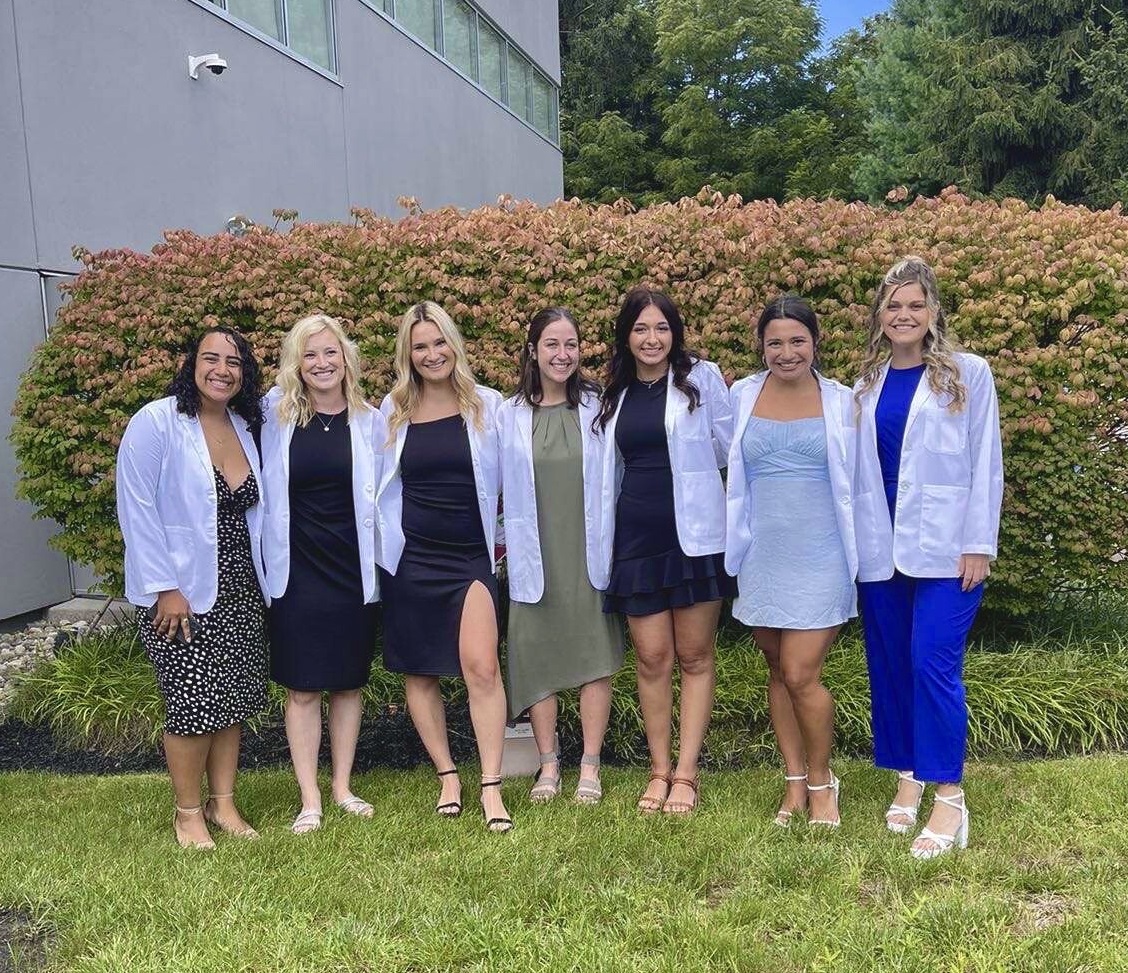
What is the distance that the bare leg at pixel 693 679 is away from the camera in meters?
4.12

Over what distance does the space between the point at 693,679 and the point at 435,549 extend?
1.20 meters

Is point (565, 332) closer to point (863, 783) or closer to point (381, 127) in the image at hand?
point (863, 783)

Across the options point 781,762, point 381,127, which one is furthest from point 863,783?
point 381,127

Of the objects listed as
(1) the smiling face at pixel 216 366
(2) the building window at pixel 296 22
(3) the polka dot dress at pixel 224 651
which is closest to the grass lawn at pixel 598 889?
(3) the polka dot dress at pixel 224 651

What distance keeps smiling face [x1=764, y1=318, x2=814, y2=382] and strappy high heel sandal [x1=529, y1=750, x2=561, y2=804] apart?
1.94 metres

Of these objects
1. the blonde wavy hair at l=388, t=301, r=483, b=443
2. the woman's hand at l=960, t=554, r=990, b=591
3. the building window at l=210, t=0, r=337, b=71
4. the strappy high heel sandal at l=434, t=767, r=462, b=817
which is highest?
the building window at l=210, t=0, r=337, b=71

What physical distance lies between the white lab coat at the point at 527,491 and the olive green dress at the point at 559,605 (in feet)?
0.13

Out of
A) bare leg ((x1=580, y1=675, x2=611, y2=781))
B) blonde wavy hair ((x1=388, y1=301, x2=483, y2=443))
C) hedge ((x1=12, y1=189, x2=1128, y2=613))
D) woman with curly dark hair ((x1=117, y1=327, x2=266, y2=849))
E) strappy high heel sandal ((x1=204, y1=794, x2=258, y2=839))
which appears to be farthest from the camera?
hedge ((x1=12, y1=189, x2=1128, y2=613))

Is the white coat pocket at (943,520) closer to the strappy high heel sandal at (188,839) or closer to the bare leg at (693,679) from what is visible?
the bare leg at (693,679)

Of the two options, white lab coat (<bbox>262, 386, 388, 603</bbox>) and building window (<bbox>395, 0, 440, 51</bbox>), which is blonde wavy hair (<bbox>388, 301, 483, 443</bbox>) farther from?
building window (<bbox>395, 0, 440, 51</bbox>)

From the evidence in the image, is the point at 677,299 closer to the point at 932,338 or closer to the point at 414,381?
the point at 414,381

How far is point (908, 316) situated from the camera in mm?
3582

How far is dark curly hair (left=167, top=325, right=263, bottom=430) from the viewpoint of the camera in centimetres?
390

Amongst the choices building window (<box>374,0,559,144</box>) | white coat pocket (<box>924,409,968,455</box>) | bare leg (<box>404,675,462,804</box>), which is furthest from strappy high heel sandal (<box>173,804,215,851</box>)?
building window (<box>374,0,559,144</box>)
